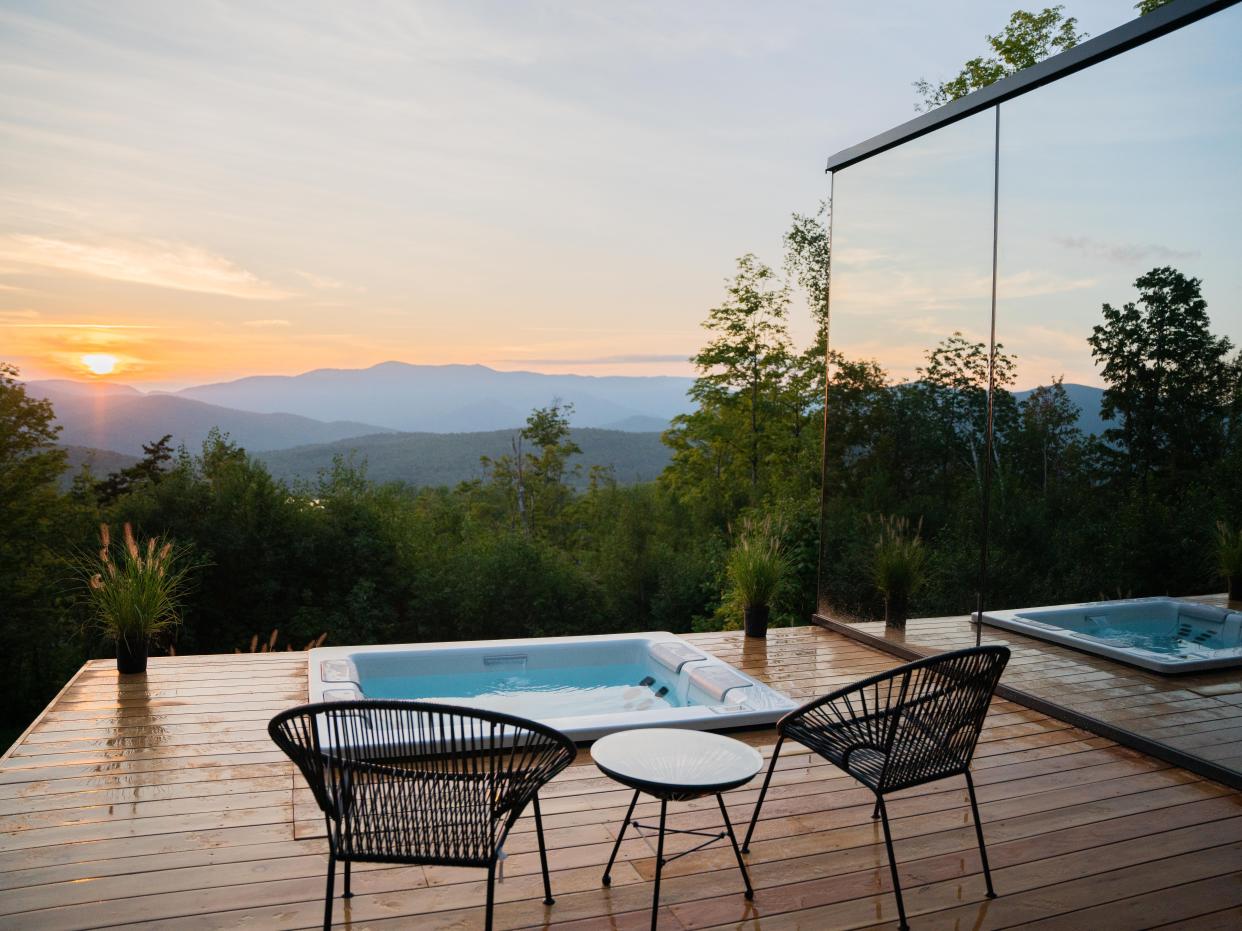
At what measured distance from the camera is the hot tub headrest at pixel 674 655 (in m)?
5.38

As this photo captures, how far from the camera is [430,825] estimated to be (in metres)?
2.39

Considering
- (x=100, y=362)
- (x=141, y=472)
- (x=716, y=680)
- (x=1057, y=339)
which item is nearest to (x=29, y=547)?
(x=141, y=472)

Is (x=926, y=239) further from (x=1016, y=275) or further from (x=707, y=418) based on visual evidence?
(x=707, y=418)

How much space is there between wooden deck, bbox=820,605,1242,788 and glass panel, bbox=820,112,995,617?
0.54 meters

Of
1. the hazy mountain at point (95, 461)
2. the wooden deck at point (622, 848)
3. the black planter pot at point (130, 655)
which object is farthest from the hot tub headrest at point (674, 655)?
the hazy mountain at point (95, 461)

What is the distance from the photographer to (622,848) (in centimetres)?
318

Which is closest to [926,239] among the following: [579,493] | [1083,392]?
[1083,392]

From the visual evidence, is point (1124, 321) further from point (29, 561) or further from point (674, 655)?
point (29, 561)

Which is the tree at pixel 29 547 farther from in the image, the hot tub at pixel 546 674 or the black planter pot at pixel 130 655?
the hot tub at pixel 546 674

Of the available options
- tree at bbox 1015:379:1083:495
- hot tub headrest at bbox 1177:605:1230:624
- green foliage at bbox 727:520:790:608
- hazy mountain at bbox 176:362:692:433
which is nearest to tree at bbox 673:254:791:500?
hazy mountain at bbox 176:362:692:433

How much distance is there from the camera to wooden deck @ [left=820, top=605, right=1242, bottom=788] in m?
3.91

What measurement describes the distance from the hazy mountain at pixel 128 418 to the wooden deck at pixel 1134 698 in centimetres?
1229

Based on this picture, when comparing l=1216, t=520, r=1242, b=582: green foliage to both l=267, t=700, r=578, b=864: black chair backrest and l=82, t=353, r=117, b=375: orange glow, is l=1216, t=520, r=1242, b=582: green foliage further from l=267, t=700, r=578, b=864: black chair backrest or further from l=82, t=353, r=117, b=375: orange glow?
l=82, t=353, r=117, b=375: orange glow

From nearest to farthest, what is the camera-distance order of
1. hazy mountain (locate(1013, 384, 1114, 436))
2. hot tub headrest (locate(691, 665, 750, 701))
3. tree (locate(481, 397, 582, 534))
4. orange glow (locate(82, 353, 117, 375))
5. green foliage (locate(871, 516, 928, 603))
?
hazy mountain (locate(1013, 384, 1114, 436)) < hot tub headrest (locate(691, 665, 750, 701)) < green foliage (locate(871, 516, 928, 603)) < orange glow (locate(82, 353, 117, 375)) < tree (locate(481, 397, 582, 534))
